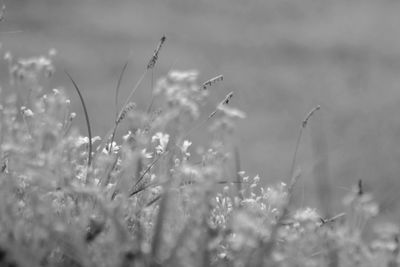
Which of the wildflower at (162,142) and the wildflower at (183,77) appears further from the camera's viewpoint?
the wildflower at (162,142)

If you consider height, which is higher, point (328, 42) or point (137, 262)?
point (328, 42)

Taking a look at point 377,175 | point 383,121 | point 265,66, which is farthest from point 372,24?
point 377,175

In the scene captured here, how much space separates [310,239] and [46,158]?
933 millimetres

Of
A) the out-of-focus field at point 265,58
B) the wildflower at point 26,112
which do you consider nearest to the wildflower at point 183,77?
the wildflower at point 26,112

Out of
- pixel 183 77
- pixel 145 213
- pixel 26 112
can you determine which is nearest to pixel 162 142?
pixel 145 213

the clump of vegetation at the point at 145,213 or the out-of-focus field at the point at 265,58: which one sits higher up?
the out-of-focus field at the point at 265,58

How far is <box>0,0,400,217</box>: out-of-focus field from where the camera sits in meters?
16.2

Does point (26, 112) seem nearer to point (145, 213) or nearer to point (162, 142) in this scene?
point (162, 142)

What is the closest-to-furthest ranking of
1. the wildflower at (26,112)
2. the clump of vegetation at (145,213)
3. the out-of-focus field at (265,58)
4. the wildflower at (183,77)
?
the clump of vegetation at (145,213) → the wildflower at (183,77) → the wildflower at (26,112) → the out-of-focus field at (265,58)

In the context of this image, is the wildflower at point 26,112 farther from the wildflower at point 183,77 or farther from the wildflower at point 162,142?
the wildflower at point 183,77

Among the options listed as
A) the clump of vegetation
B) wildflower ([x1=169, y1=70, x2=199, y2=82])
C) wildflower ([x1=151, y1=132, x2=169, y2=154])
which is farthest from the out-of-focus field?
wildflower ([x1=169, y1=70, x2=199, y2=82])

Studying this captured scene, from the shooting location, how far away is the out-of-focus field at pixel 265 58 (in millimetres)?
16188

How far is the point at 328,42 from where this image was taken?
2405 centimetres

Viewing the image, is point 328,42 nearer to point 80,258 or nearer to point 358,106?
point 358,106
